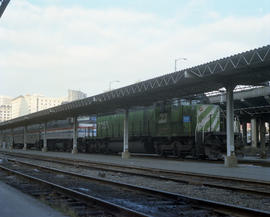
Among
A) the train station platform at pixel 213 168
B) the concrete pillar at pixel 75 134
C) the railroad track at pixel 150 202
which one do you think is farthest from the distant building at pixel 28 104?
the railroad track at pixel 150 202

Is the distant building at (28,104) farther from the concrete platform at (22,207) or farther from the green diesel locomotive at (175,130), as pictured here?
the concrete platform at (22,207)

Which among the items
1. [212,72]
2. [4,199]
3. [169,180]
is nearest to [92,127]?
[212,72]

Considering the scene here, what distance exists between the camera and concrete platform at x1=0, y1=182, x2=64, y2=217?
5.88m

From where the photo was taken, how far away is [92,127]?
106 ft

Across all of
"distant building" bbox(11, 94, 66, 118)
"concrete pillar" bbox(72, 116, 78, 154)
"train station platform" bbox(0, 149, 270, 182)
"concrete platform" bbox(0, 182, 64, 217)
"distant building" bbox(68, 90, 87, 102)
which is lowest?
"train station platform" bbox(0, 149, 270, 182)

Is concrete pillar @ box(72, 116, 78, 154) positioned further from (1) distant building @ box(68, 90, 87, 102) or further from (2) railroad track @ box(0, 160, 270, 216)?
(1) distant building @ box(68, 90, 87, 102)

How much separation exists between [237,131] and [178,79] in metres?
5.67

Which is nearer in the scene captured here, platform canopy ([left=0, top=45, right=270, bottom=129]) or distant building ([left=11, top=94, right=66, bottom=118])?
platform canopy ([left=0, top=45, right=270, bottom=129])

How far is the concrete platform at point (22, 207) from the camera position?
5.88 metres

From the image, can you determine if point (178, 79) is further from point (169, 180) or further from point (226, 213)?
point (226, 213)

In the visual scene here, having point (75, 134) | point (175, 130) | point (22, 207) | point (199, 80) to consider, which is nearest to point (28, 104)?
point (75, 134)

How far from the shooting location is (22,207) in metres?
6.49

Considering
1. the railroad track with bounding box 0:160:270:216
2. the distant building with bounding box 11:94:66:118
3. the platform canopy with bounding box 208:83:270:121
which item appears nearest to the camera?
the railroad track with bounding box 0:160:270:216

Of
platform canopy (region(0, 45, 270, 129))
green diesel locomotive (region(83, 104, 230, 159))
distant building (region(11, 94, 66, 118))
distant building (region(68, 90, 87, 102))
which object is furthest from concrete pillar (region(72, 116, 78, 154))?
distant building (region(68, 90, 87, 102))
